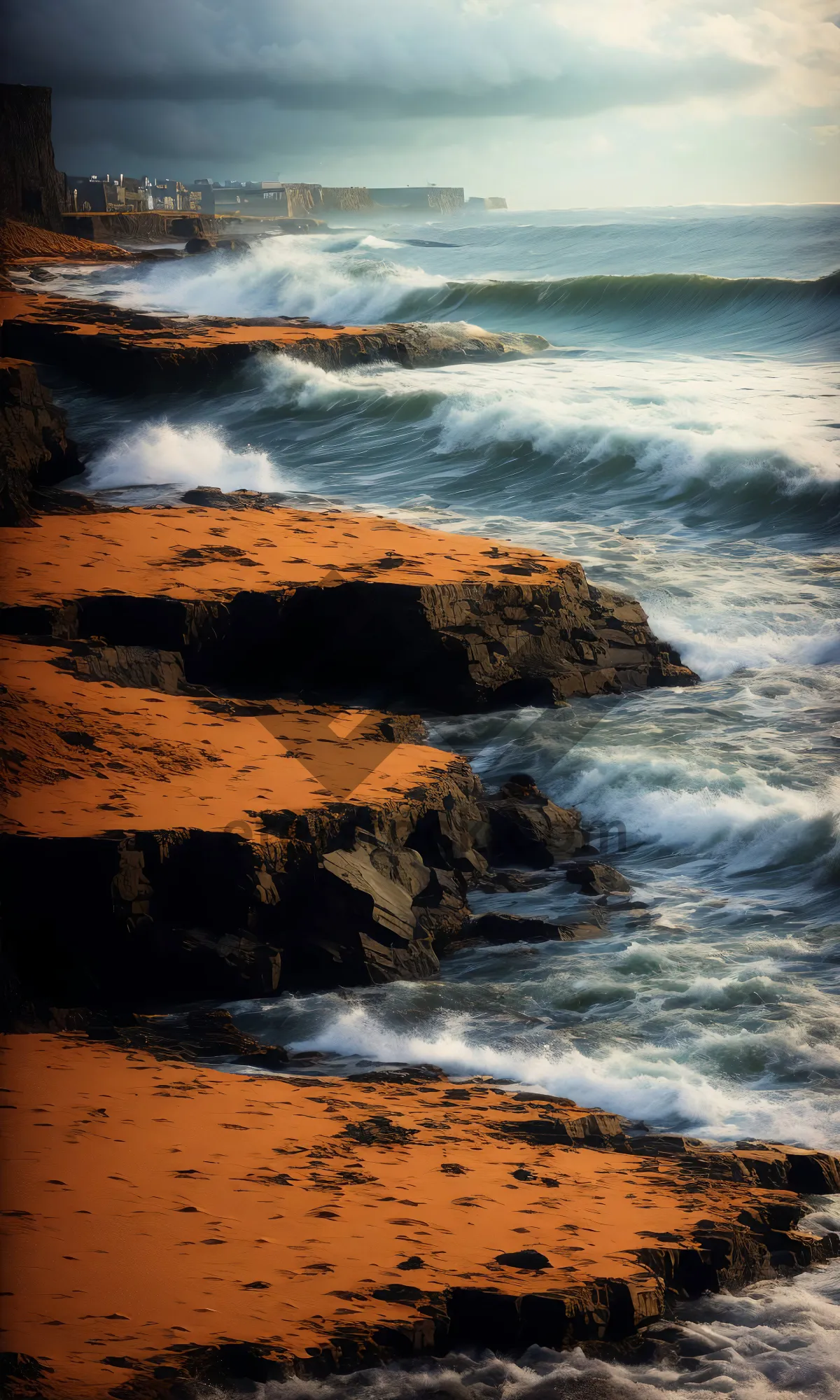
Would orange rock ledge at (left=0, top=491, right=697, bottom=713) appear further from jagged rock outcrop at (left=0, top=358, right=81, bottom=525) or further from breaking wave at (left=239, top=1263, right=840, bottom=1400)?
breaking wave at (left=239, top=1263, right=840, bottom=1400)

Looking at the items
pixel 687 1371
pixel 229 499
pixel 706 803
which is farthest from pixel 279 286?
pixel 687 1371

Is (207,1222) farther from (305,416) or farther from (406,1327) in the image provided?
(305,416)

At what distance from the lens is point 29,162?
2753cm

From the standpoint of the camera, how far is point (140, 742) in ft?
22.5

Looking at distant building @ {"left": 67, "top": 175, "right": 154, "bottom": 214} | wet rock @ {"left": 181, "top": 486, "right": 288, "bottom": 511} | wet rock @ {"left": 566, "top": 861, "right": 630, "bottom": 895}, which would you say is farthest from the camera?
distant building @ {"left": 67, "top": 175, "right": 154, "bottom": 214}

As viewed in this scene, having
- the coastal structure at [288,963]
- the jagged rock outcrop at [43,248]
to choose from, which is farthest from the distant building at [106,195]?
the coastal structure at [288,963]

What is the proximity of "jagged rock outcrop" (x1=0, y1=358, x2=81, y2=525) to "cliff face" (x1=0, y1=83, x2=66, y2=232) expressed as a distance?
7.19 m

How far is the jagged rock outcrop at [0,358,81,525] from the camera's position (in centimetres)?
1108

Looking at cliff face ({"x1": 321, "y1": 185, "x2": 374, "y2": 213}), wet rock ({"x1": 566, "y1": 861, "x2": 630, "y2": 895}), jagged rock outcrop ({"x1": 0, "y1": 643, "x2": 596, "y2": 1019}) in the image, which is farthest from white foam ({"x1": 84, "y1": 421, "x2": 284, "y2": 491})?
cliff face ({"x1": 321, "y1": 185, "x2": 374, "y2": 213})

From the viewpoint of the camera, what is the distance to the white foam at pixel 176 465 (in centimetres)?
1543

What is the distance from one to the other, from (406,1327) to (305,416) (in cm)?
1703

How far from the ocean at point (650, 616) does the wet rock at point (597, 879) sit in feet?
0.61

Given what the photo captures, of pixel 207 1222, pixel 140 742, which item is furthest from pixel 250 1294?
pixel 140 742

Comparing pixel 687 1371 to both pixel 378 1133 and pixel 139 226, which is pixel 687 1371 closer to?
pixel 378 1133
